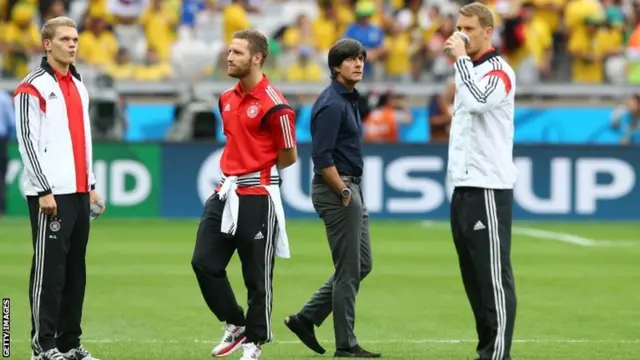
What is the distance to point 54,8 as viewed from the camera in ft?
82.5

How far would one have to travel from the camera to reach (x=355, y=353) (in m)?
10.1

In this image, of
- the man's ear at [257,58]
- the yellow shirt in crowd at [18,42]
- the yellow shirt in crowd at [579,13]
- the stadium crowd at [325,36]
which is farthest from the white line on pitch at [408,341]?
the yellow shirt in crowd at [579,13]

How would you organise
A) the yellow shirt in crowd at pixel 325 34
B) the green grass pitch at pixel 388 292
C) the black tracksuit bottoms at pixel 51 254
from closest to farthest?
the black tracksuit bottoms at pixel 51 254, the green grass pitch at pixel 388 292, the yellow shirt in crowd at pixel 325 34

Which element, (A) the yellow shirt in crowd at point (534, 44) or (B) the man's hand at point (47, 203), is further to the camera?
(A) the yellow shirt in crowd at point (534, 44)

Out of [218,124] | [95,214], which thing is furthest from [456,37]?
Answer: [218,124]

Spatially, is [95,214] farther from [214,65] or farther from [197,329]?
[214,65]

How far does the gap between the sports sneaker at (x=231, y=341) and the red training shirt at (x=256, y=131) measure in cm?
96

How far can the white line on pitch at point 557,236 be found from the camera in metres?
19.4

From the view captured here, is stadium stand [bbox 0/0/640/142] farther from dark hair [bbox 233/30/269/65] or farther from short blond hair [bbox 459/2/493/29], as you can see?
short blond hair [bbox 459/2/493/29]

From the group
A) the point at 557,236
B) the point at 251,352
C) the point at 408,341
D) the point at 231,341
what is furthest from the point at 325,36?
the point at 251,352

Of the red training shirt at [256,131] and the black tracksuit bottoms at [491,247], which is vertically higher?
the red training shirt at [256,131]

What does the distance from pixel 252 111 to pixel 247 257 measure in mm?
963

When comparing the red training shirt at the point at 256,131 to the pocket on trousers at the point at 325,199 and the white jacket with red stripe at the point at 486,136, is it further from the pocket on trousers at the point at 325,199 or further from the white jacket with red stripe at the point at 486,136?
the white jacket with red stripe at the point at 486,136

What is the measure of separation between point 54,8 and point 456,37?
1710cm
